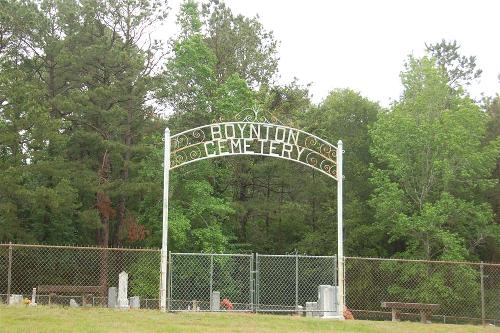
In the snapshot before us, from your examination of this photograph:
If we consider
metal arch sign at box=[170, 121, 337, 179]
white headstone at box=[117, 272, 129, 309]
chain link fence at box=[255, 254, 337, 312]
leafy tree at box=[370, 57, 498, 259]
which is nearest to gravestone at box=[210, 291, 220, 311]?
white headstone at box=[117, 272, 129, 309]

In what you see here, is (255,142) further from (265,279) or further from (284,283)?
(284,283)

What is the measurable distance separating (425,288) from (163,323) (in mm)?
15714

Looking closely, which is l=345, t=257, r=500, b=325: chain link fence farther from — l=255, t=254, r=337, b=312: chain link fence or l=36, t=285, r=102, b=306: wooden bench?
l=36, t=285, r=102, b=306: wooden bench

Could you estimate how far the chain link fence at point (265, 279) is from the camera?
84.1 feet

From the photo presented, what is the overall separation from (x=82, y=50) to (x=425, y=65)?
50.1ft

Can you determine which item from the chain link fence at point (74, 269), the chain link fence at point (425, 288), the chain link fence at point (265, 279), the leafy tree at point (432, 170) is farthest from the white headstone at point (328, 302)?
the leafy tree at point (432, 170)

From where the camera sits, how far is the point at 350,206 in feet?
111

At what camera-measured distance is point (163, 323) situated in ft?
45.6

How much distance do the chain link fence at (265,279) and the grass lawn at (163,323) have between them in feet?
25.8

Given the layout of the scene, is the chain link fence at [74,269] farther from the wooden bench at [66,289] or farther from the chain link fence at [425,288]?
the chain link fence at [425,288]

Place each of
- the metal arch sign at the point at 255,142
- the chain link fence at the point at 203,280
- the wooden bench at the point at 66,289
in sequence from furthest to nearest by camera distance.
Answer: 1. the chain link fence at the point at 203,280
2. the wooden bench at the point at 66,289
3. the metal arch sign at the point at 255,142

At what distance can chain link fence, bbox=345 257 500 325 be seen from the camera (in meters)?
26.8

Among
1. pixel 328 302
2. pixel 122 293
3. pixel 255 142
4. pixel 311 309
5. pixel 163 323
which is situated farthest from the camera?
pixel 255 142

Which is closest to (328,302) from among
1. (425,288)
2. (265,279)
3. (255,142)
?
(255,142)
